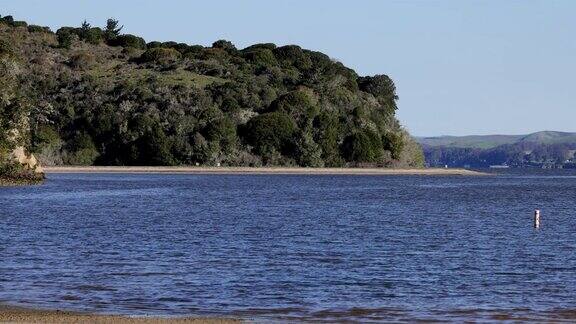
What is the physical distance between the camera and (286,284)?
30703 millimetres

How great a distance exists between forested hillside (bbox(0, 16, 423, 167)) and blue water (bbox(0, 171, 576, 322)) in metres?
86.2

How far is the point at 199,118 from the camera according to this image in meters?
163

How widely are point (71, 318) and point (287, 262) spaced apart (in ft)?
45.7

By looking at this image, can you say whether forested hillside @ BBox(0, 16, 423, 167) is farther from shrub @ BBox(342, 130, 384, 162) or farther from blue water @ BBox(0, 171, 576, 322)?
blue water @ BBox(0, 171, 576, 322)

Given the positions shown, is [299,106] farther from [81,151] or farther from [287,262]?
[287,262]

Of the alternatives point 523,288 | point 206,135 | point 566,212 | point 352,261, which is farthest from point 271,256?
point 206,135

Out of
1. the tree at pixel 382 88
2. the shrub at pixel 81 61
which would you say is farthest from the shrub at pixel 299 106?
the shrub at pixel 81 61

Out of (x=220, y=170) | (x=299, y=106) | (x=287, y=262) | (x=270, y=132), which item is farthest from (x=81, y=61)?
(x=287, y=262)

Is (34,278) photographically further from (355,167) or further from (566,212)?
(355,167)

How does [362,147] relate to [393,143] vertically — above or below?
below

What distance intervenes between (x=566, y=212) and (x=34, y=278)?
48.7 meters

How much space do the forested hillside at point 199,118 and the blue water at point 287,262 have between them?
86.2 m

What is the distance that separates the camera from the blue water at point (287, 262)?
26875 mm

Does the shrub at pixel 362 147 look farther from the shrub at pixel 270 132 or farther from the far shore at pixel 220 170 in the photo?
the shrub at pixel 270 132
